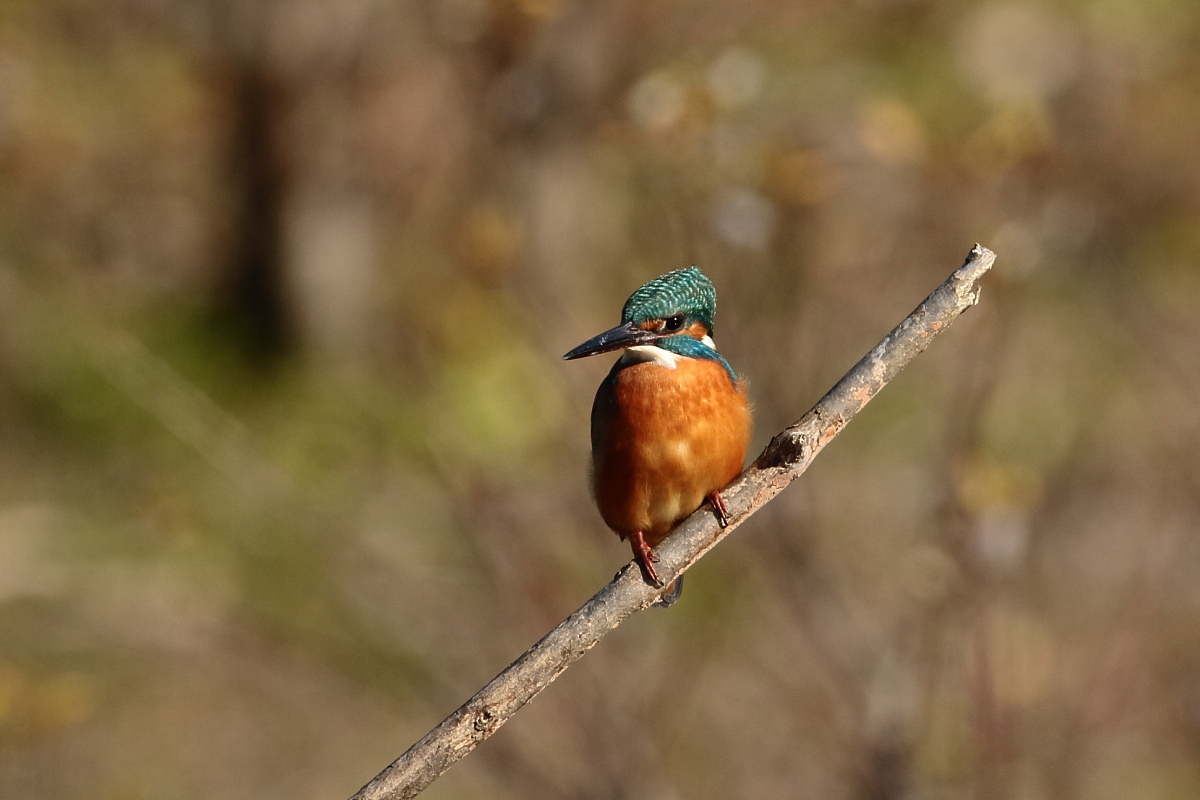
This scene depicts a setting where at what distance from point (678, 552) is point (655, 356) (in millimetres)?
407

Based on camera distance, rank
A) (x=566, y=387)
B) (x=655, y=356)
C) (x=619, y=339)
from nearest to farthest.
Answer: (x=619, y=339), (x=655, y=356), (x=566, y=387)

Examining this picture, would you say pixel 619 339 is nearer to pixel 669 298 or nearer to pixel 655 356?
pixel 669 298

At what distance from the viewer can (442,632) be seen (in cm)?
490

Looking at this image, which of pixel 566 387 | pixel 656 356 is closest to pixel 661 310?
pixel 656 356

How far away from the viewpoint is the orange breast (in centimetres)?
242

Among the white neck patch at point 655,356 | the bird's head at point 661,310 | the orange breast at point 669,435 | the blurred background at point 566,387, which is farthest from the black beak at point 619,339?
the blurred background at point 566,387

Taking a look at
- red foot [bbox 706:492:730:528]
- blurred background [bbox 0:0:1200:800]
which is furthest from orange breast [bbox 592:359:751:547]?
blurred background [bbox 0:0:1200:800]

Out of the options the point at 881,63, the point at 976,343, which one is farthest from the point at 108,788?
the point at 881,63

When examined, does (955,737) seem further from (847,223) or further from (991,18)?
(991,18)

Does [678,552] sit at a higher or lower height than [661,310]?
lower

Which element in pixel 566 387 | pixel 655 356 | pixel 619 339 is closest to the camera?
pixel 619 339

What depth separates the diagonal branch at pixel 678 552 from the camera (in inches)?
78.5

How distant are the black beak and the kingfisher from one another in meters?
0.09

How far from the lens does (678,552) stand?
7.07ft
